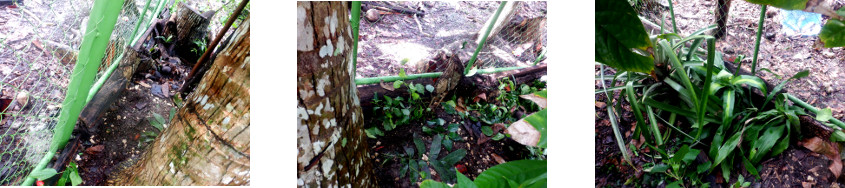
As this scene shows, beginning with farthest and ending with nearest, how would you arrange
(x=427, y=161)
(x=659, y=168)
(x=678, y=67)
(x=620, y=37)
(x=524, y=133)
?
(x=659, y=168) → (x=678, y=67) → (x=427, y=161) → (x=524, y=133) → (x=620, y=37)

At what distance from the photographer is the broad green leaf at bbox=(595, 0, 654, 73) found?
0.57m

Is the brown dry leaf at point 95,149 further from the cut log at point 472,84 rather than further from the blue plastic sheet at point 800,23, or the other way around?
the blue plastic sheet at point 800,23

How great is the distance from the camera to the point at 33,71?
75 cm

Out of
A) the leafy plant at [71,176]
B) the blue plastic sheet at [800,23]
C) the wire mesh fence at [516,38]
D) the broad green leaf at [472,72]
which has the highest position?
the blue plastic sheet at [800,23]

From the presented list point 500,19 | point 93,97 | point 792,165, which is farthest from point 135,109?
point 792,165

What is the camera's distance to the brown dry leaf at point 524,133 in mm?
675

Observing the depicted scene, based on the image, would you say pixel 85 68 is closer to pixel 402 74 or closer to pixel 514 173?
pixel 402 74

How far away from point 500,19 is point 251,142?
485 millimetres

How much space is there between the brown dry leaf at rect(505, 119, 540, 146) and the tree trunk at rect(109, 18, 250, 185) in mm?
398

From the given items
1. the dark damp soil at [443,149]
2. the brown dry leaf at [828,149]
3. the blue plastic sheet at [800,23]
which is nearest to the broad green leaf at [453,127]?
the dark damp soil at [443,149]

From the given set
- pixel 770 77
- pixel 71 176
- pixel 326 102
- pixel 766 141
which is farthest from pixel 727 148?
pixel 71 176

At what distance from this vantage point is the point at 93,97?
32.9 inches

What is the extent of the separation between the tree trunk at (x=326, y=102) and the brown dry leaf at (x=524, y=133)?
0.25m

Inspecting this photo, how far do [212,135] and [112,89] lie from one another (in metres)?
0.30
